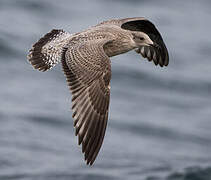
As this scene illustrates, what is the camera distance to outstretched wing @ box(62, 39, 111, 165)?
8992mm

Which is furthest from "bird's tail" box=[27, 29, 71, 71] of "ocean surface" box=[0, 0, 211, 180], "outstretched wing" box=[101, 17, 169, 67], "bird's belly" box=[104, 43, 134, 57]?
"ocean surface" box=[0, 0, 211, 180]

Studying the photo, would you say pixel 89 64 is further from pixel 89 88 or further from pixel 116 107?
pixel 116 107

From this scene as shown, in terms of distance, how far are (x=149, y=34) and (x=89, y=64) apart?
6.10 feet

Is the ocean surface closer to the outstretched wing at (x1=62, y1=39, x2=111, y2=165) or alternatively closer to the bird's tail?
the bird's tail

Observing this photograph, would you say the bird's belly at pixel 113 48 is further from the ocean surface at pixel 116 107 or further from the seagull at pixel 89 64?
the ocean surface at pixel 116 107

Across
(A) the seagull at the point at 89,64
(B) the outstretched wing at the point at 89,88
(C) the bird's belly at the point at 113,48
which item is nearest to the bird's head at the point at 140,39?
(A) the seagull at the point at 89,64

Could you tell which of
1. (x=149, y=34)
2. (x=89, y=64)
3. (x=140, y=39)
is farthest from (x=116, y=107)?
(x=89, y=64)

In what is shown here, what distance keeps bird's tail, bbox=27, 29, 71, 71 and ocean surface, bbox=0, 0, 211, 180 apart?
2589 millimetres

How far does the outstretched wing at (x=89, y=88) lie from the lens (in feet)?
29.5

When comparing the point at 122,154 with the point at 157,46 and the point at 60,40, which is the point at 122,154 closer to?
the point at 157,46

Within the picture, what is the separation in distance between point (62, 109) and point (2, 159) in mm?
1608

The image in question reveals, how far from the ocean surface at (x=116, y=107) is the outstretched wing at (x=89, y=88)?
343 cm

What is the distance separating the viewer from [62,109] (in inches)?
556

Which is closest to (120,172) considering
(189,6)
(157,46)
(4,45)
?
(157,46)
